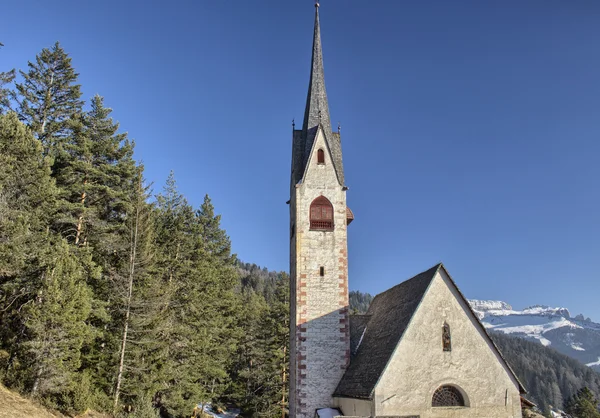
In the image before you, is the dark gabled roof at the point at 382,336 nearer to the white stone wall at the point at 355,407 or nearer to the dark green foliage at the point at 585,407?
the white stone wall at the point at 355,407

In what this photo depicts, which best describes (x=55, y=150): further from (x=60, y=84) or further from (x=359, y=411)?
(x=359, y=411)

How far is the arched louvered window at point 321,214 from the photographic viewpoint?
28.5 m

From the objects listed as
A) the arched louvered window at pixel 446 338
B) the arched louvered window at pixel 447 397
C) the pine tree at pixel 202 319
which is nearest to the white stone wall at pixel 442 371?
the arched louvered window at pixel 446 338

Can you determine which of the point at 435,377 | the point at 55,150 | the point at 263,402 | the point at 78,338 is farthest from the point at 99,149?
the point at 263,402

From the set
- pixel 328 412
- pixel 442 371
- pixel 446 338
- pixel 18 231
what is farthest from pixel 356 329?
pixel 18 231

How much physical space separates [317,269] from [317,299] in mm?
1647

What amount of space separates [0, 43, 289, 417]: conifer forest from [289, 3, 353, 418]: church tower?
771 cm

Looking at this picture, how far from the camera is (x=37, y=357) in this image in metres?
20.2

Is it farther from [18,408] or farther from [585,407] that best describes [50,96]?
[585,407]

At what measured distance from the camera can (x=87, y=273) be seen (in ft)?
81.3

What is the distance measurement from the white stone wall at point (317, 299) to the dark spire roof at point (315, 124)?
794 mm

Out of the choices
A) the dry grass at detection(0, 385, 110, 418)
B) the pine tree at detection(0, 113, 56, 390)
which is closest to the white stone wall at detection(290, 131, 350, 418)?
the dry grass at detection(0, 385, 110, 418)

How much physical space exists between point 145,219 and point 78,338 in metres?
8.39

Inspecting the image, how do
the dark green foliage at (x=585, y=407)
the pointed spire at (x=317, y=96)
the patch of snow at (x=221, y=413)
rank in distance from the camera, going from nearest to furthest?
the pointed spire at (x=317, y=96), the patch of snow at (x=221, y=413), the dark green foliage at (x=585, y=407)
